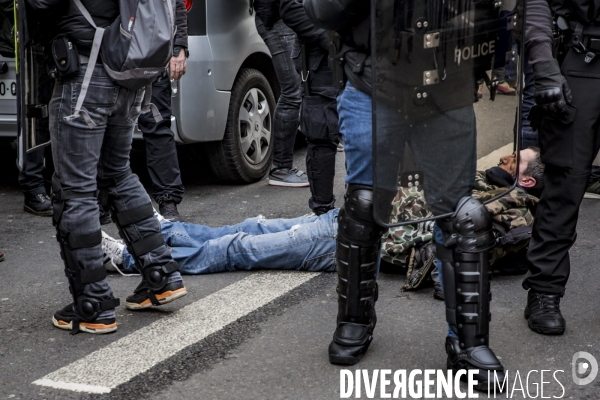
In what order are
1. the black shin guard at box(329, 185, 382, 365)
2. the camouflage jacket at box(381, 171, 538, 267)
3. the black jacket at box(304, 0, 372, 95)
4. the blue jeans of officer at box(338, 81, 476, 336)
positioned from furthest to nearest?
1. the camouflage jacket at box(381, 171, 538, 267)
2. the black shin guard at box(329, 185, 382, 365)
3. the blue jeans of officer at box(338, 81, 476, 336)
4. the black jacket at box(304, 0, 372, 95)

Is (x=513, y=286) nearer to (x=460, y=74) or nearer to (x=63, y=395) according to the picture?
(x=460, y=74)

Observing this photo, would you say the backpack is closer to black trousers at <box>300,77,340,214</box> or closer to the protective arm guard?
the protective arm guard

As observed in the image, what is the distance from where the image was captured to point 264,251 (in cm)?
460

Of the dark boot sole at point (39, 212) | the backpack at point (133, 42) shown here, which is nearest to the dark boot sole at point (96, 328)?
the backpack at point (133, 42)

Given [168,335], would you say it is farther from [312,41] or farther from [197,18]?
[197,18]

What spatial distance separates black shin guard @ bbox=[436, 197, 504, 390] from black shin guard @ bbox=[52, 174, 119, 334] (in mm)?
1451

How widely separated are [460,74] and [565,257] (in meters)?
1.15

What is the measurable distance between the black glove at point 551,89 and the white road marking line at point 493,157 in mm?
275

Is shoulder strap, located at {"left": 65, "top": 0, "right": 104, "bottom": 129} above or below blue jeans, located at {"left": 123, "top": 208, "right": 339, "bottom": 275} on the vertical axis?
above

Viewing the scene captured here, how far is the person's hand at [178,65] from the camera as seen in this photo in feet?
17.5

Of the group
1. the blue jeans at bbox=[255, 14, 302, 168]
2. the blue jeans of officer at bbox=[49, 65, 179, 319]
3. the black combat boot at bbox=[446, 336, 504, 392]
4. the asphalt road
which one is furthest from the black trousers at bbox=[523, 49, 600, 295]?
the blue jeans at bbox=[255, 14, 302, 168]

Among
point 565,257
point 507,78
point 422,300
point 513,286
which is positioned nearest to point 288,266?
point 422,300

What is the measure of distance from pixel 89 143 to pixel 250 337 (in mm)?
1005

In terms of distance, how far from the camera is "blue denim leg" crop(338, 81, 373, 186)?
319 cm
